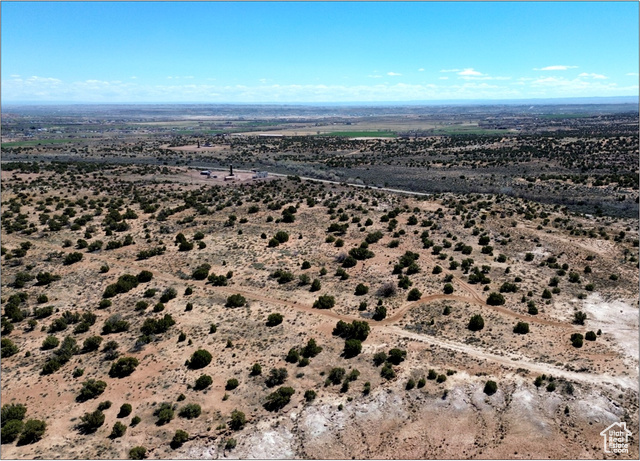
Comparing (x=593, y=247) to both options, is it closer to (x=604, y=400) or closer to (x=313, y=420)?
(x=604, y=400)

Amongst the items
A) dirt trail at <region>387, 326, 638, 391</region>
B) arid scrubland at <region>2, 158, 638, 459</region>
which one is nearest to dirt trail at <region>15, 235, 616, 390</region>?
dirt trail at <region>387, 326, 638, 391</region>

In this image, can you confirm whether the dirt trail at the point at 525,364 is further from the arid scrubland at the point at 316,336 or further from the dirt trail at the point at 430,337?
the arid scrubland at the point at 316,336

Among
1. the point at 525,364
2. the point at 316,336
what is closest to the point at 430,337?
the point at 525,364

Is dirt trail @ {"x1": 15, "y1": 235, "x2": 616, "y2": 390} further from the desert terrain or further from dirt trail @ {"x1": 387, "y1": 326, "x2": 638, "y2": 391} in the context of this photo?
the desert terrain

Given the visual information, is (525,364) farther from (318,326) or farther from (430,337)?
(318,326)

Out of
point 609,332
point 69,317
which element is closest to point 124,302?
point 69,317

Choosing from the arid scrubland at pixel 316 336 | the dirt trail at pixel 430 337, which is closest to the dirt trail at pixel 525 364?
the dirt trail at pixel 430 337

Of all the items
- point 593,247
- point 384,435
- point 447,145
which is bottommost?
point 384,435
